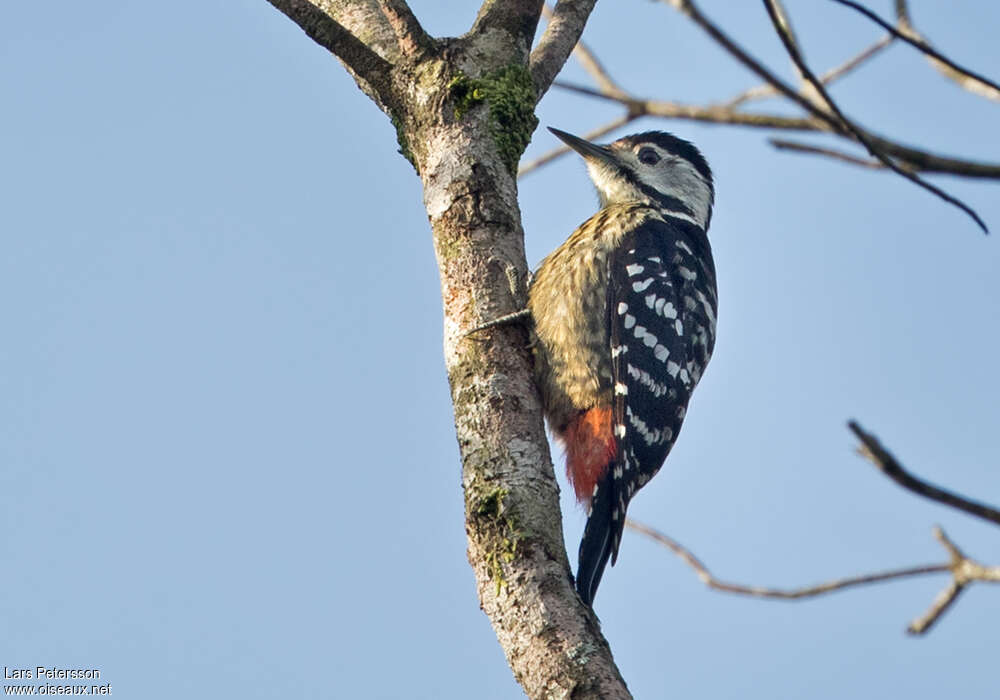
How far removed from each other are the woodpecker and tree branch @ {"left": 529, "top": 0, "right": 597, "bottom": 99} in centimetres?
80

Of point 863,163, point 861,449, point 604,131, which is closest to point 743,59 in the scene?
point 863,163

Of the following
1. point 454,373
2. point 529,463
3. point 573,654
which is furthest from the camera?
point 454,373

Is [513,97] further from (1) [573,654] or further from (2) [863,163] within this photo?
(2) [863,163]

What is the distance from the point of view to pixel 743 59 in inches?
64.1

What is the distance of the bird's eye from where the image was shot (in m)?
6.32

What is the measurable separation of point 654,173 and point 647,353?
1.69m

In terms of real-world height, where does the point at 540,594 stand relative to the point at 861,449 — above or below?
above

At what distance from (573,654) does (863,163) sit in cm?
163

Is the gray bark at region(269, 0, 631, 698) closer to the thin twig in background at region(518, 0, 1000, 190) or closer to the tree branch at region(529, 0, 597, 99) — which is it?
the tree branch at region(529, 0, 597, 99)

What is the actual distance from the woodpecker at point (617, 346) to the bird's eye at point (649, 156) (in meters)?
0.57

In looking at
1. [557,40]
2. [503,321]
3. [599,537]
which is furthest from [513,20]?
[599,537]

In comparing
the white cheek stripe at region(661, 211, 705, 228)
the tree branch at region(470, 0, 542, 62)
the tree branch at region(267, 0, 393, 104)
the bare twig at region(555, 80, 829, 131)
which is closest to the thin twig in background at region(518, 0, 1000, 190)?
the bare twig at region(555, 80, 829, 131)

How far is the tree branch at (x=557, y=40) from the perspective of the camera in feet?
15.9

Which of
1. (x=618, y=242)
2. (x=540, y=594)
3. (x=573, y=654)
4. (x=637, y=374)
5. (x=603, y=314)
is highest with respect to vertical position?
(x=618, y=242)
